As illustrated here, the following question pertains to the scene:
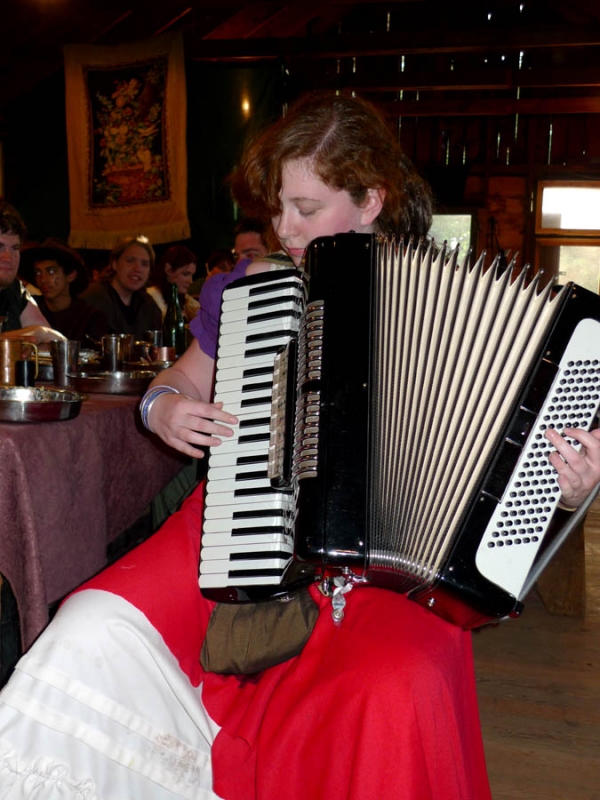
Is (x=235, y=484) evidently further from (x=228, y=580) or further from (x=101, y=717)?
(x=101, y=717)

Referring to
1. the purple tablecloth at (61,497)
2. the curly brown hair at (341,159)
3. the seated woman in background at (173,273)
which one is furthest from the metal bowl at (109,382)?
the seated woman in background at (173,273)

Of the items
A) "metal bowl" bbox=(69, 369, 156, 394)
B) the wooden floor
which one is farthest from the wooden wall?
"metal bowl" bbox=(69, 369, 156, 394)

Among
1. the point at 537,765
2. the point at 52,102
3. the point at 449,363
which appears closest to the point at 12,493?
the point at 449,363

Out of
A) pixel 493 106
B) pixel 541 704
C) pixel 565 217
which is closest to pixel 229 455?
pixel 541 704

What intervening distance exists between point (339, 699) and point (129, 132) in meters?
4.76

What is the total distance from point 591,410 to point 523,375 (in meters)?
0.11

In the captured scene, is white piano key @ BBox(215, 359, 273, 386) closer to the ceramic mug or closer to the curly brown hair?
the curly brown hair

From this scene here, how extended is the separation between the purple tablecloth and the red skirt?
36cm

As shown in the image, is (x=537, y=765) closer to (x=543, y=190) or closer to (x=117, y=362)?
(x=117, y=362)

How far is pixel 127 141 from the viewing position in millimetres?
5223

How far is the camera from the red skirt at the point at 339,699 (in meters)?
1.05

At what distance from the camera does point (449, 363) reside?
1.20 metres

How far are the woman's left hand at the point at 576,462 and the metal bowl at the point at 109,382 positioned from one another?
4.82 feet

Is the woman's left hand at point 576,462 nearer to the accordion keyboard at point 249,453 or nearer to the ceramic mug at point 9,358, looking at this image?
the accordion keyboard at point 249,453
